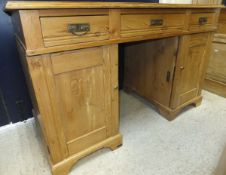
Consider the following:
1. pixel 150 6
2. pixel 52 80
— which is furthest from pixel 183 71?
pixel 52 80

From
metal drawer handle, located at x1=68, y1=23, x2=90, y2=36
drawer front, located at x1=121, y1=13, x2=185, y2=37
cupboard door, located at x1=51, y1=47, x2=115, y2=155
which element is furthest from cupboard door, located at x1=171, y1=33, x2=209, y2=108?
metal drawer handle, located at x1=68, y1=23, x2=90, y2=36

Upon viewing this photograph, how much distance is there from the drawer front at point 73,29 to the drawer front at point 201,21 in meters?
0.72

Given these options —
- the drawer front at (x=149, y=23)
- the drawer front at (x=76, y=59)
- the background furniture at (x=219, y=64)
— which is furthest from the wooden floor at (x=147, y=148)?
the drawer front at (x=149, y=23)

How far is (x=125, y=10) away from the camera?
891mm

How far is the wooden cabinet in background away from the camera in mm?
1336

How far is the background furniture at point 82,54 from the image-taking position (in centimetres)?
73

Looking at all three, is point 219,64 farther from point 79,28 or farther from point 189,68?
point 79,28

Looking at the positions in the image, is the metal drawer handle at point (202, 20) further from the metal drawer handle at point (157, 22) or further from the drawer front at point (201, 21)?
the metal drawer handle at point (157, 22)

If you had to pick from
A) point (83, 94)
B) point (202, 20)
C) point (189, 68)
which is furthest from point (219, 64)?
point (83, 94)

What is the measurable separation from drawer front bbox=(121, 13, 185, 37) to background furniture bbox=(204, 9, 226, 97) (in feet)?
2.56

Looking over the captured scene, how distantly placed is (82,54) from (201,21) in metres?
0.96

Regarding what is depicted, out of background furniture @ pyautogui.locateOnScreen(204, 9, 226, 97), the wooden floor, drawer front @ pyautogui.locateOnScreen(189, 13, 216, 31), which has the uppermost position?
drawer front @ pyautogui.locateOnScreen(189, 13, 216, 31)

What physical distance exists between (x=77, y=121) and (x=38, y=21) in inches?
21.6

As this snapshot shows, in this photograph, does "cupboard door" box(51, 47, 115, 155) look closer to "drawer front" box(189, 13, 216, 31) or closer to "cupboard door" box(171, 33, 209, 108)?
"cupboard door" box(171, 33, 209, 108)
